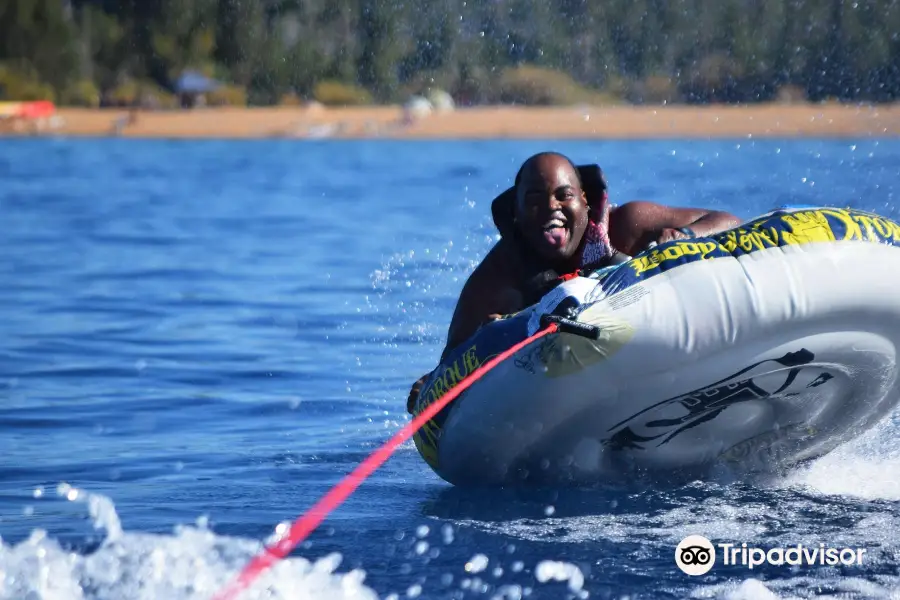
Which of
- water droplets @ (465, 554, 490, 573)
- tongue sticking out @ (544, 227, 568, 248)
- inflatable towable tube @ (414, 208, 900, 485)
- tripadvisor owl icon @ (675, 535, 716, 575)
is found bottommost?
water droplets @ (465, 554, 490, 573)

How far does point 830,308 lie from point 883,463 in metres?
1.06

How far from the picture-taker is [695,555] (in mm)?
3521

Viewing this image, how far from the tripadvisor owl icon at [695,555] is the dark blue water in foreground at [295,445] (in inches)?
1.6

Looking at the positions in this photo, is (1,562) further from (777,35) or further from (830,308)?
(777,35)

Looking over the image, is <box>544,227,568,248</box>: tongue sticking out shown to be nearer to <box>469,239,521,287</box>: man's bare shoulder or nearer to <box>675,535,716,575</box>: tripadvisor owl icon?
<box>469,239,521,287</box>: man's bare shoulder

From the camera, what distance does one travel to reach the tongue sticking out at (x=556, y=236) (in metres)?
4.04

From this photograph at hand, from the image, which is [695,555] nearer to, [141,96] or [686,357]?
[686,357]

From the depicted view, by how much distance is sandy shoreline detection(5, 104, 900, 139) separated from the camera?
30078 mm

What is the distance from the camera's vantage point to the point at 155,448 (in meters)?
5.25

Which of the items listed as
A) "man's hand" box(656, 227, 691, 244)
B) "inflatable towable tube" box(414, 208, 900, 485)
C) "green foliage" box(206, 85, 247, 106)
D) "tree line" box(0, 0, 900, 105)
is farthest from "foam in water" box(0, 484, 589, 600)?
"green foliage" box(206, 85, 247, 106)

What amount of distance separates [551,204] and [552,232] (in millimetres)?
91

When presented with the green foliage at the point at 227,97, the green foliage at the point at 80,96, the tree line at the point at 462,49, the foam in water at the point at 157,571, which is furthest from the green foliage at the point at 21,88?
the foam in water at the point at 157,571

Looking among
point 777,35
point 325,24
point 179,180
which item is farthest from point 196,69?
point 179,180

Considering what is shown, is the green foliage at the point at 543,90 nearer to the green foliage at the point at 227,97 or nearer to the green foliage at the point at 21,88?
the green foliage at the point at 227,97
